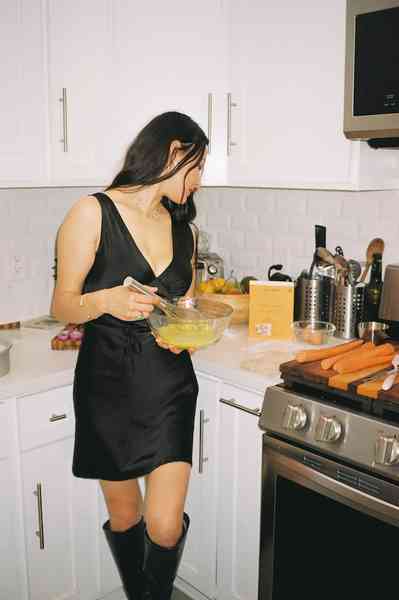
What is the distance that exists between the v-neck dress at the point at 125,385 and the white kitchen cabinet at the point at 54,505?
5.7 inches

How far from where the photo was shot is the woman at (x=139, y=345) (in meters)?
1.77

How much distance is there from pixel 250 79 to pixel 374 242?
0.73 metres

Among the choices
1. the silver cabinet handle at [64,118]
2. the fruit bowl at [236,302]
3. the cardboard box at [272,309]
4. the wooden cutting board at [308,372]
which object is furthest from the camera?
the fruit bowl at [236,302]

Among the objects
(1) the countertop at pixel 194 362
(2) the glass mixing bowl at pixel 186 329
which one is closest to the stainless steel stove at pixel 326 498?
(1) the countertop at pixel 194 362

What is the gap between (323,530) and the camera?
1.75 meters

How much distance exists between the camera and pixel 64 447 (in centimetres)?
206

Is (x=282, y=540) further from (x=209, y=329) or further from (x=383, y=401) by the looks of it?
(x=209, y=329)

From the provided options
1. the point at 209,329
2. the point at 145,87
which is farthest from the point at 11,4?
the point at 209,329

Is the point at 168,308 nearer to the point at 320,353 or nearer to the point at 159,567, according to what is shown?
the point at 320,353

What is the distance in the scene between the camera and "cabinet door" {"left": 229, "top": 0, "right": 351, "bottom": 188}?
2068 mm

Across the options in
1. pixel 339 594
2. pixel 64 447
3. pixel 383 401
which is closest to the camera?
pixel 383 401

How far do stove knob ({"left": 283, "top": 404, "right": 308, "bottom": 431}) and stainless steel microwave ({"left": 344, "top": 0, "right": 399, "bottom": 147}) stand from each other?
0.84m

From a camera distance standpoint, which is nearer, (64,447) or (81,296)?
(81,296)

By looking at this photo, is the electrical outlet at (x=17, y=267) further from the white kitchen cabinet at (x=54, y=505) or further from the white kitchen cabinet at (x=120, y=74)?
the white kitchen cabinet at (x=54, y=505)
